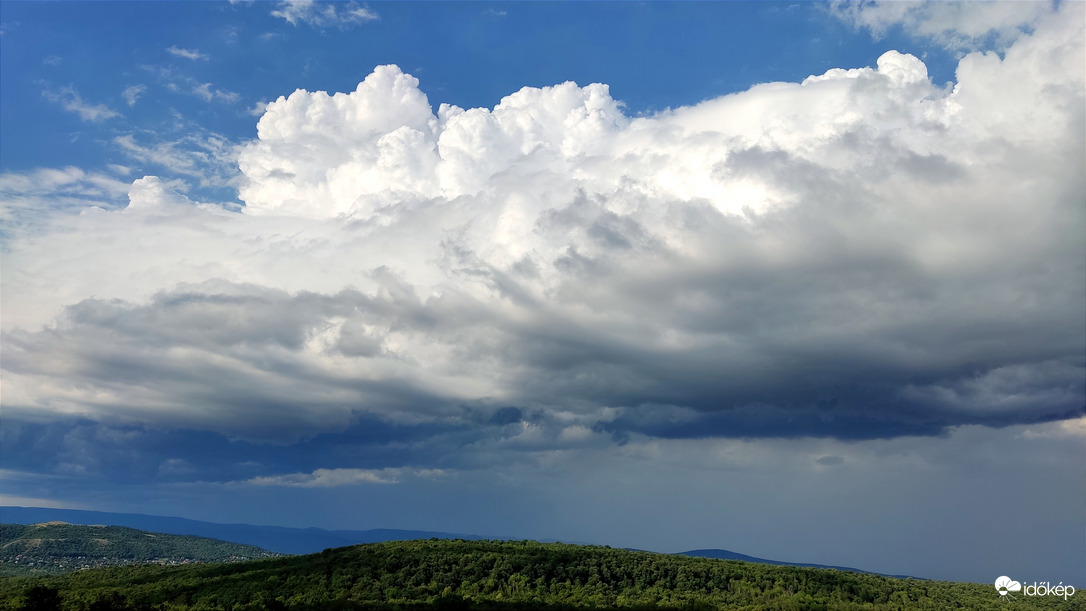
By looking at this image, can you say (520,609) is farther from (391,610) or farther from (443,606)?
(391,610)

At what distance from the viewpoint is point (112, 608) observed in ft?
647

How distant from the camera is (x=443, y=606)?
19325 cm

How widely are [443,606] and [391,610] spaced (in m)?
13.9

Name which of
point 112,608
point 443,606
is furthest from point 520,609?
point 112,608

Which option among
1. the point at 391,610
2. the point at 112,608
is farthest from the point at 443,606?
the point at 112,608

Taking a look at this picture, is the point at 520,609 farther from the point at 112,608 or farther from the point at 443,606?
the point at 112,608

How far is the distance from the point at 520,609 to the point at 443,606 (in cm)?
2116

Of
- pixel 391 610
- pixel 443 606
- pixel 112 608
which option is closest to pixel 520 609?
pixel 443 606

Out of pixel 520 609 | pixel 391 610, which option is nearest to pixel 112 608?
pixel 391 610

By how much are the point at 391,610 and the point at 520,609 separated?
113 feet

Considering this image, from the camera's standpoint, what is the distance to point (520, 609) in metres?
198

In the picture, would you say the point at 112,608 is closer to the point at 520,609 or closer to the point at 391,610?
the point at 391,610

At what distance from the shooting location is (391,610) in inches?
7618
